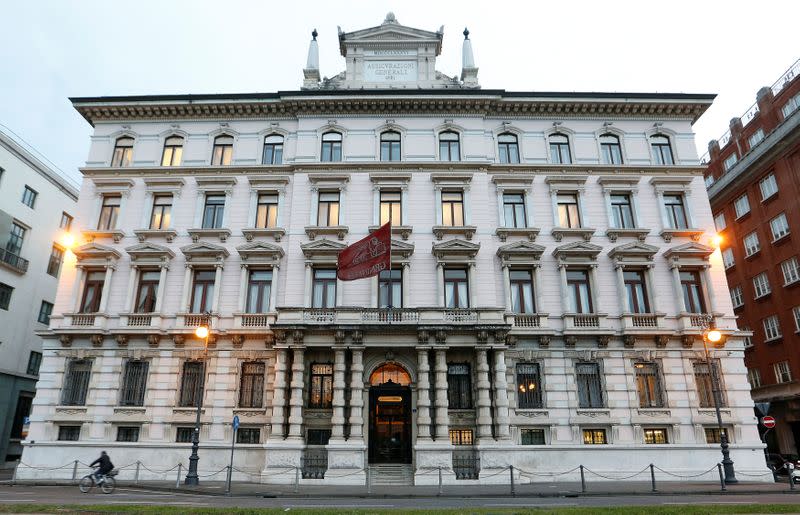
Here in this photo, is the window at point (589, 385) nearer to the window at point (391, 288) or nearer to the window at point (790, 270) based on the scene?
the window at point (391, 288)

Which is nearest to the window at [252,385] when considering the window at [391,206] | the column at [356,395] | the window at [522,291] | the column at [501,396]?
the column at [356,395]

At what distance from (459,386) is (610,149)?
18162 millimetres

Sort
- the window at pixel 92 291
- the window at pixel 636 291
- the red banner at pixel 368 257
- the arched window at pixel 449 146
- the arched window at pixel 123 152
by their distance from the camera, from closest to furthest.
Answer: the red banner at pixel 368 257
the window at pixel 636 291
the window at pixel 92 291
the arched window at pixel 449 146
the arched window at pixel 123 152

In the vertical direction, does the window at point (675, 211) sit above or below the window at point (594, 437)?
above

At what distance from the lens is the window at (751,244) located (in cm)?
4052

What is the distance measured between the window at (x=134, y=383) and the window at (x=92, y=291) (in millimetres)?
4345

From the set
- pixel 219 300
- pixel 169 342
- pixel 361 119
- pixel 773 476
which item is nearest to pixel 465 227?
pixel 361 119

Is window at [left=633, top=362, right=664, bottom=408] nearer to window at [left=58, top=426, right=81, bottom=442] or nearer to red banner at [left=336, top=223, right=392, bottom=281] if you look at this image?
red banner at [left=336, top=223, right=392, bottom=281]

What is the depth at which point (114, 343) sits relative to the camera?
2853cm

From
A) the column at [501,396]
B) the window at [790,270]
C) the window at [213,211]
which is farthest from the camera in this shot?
the window at [790,270]

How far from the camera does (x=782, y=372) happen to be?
37406 millimetres

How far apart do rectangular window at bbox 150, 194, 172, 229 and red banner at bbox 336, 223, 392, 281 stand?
13.1 m

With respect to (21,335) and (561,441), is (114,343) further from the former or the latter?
(561,441)

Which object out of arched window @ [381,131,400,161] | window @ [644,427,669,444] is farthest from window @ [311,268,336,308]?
window @ [644,427,669,444]
